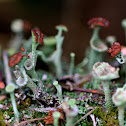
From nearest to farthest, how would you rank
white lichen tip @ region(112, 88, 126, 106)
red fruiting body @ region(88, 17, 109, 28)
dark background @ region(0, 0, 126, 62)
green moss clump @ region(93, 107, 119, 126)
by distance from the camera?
white lichen tip @ region(112, 88, 126, 106)
green moss clump @ region(93, 107, 119, 126)
red fruiting body @ region(88, 17, 109, 28)
dark background @ region(0, 0, 126, 62)

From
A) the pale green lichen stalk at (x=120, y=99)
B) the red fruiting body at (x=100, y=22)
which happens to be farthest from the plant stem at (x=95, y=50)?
the pale green lichen stalk at (x=120, y=99)

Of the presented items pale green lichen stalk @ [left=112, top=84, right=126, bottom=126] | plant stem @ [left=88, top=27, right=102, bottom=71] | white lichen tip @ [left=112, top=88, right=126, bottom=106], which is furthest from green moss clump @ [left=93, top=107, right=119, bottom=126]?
plant stem @ [left=88, top=27, right=102, bottom=71]

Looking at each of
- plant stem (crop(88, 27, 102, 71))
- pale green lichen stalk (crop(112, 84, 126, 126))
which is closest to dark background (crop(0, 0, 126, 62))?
plant stem (crop(88, 27, 102, 71))

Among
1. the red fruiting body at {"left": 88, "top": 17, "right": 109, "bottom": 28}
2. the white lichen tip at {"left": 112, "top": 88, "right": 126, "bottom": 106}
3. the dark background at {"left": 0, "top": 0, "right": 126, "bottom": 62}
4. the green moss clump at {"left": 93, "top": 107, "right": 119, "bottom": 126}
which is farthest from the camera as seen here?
the dark background at {"left": 0, "top": 0, "right": 126, "bottom": 62}

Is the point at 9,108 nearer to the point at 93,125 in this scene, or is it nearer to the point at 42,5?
the point at 93,125

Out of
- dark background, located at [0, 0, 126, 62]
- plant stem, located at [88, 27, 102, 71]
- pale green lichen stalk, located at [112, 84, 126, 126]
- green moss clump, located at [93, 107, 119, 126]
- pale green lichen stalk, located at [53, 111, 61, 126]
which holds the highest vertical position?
dark background, located at [0, 0, 126, 62]

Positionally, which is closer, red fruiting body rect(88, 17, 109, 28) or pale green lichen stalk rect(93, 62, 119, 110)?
pale green lichen stalk rect(93, 62, 119, 110)

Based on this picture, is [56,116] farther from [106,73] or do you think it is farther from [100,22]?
[100,22]

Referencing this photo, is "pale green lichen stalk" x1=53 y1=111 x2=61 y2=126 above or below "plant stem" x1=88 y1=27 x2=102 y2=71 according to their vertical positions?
below

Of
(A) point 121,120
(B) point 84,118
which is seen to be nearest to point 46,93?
(B) point 84,118

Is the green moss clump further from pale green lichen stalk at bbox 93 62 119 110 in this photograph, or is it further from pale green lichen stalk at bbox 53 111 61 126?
pale green lichen stalk at bbox 53 111 61 126

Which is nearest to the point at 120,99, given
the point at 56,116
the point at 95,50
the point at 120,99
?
the point at 120,99
